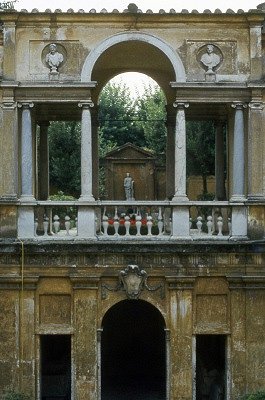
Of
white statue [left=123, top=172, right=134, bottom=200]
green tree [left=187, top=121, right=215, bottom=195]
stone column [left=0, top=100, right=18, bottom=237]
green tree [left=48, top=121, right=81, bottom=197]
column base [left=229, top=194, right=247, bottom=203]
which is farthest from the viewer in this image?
green tree [left=48, top=121, right=81, bottom=197]

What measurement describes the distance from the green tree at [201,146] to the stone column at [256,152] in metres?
16.6

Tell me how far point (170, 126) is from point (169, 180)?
153 centimetres

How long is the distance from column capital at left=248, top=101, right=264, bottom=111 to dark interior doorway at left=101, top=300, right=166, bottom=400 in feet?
24.5

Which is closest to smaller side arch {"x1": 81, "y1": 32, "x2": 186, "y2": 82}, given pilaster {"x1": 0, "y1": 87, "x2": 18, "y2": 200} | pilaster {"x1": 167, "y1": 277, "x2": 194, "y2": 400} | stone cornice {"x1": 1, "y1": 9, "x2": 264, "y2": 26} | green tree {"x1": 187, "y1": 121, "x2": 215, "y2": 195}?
stone cornice {"x1": 1, "y1": 9, "x2": 264, "y2": 26}

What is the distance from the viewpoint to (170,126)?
69.2 ft

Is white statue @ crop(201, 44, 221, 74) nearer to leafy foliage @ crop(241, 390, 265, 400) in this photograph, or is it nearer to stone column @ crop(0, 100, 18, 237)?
stone column @ crop(0, 100, 18, 237)

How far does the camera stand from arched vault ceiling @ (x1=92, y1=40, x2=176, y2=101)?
733 inches

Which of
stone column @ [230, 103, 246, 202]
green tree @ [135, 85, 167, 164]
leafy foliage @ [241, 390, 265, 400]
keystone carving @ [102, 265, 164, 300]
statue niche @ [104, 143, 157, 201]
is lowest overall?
leafy foliage @ [241, 390, 265, 400]

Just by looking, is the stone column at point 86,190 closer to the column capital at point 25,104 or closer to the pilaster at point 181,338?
the column capital at point 25,104

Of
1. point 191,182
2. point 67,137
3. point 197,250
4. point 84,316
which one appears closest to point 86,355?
point 84,316

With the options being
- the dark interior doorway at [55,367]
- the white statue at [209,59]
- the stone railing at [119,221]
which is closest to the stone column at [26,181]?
the stone railing at [119,221]

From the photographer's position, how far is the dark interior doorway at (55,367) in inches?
735

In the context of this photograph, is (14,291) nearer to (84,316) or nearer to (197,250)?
(84,316)

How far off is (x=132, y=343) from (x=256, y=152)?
28.4ft
